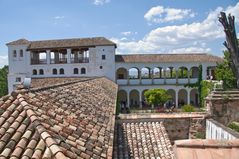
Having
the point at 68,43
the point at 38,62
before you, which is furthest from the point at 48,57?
the point at 68,43

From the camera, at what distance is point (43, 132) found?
12.8ft

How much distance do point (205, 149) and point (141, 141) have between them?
22.2 feet

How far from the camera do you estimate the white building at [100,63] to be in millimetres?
40125

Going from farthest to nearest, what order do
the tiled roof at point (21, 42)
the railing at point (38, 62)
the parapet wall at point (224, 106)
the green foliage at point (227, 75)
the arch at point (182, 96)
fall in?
the arch at point (182, 96), the railing at point (38, 62), the tiled roof at point (21, 42), the green foliage at point (227, 75), the parapet wall at point (224, 106)

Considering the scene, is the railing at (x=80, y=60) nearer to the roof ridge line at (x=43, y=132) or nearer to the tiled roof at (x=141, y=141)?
the tiled roof at (x=141, y=141)

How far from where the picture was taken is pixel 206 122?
13.1 metres

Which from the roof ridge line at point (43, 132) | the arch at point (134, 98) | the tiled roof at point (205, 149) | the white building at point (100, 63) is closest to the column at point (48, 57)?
the white building at point (100, 63)

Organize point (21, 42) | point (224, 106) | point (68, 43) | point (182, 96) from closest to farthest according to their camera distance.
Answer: point (224, 106), point (68, 43), point (21, 42), point (182, 96)

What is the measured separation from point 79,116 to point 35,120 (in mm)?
2195

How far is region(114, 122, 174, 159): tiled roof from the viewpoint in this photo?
9.05 m

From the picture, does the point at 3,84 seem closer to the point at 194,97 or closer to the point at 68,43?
the point at 68,43

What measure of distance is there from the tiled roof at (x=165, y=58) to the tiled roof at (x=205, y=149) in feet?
Result: 122

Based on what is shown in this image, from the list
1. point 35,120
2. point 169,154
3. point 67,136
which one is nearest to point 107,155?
point 67,136

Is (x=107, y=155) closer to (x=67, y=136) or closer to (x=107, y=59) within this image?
(x=67, y=136)
